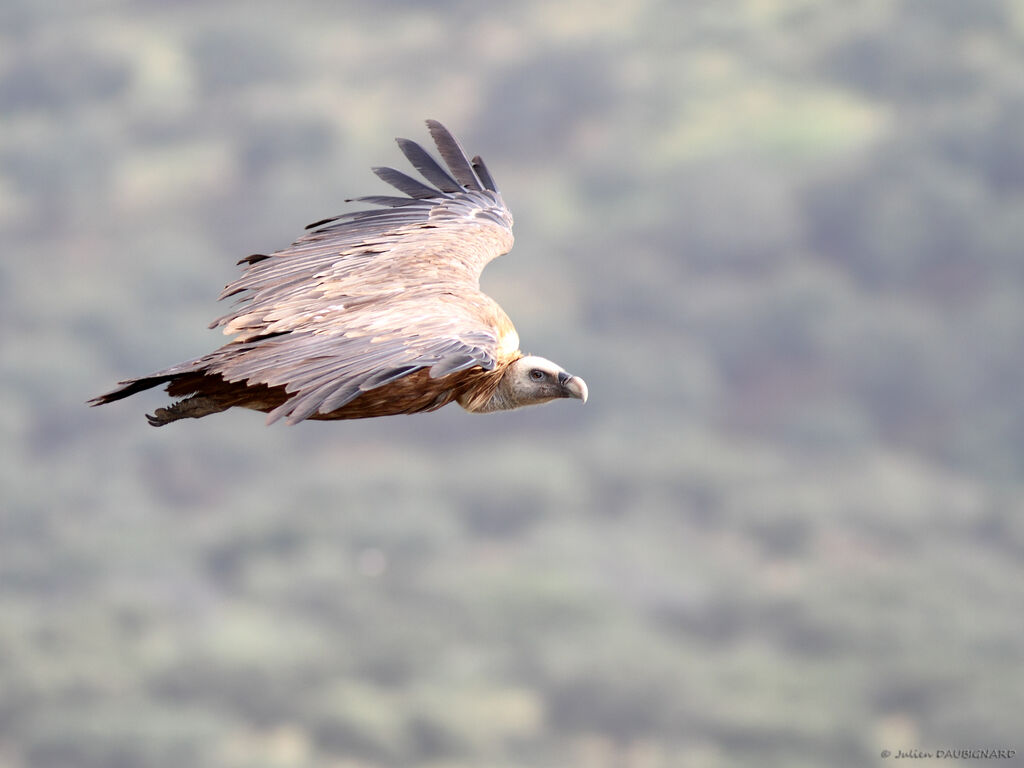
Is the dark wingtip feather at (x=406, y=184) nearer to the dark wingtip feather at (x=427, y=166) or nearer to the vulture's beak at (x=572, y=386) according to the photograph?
the dark wingtip feather at (x=427, y=166)

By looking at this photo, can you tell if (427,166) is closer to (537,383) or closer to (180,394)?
(537,383)

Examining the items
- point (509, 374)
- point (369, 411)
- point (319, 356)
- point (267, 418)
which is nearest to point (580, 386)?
point (509, 374)

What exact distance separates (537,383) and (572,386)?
33 cm

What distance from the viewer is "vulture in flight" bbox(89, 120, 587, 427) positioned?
496 inches

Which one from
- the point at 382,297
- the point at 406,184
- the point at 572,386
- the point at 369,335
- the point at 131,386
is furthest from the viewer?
the point at 406,184

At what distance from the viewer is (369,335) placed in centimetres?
1311

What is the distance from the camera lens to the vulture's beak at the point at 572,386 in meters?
15.0

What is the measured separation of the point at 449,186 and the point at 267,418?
8132 millimetres

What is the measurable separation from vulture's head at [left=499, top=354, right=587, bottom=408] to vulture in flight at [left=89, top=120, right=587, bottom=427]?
0.01 m

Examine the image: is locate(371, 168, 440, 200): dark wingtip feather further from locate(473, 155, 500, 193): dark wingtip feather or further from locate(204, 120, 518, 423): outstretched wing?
locate(473, 155, 500, 193): dark wingtip feather

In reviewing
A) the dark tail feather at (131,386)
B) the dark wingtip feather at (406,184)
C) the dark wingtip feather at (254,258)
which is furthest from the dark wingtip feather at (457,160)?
the dark tail feather at (131,386)

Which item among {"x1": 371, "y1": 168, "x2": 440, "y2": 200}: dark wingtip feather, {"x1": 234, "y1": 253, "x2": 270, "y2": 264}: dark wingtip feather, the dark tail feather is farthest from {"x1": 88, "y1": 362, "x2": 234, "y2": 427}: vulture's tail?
{"x1": 371, "y1": 168, "x2": 440, "y2": 200}: dark wingtip feather

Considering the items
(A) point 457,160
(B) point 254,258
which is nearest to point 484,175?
(A) point 457,160

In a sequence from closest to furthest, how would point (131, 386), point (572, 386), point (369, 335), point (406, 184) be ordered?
point (369, 335), point (131, 386), point (572, 386), point (406, 184)
